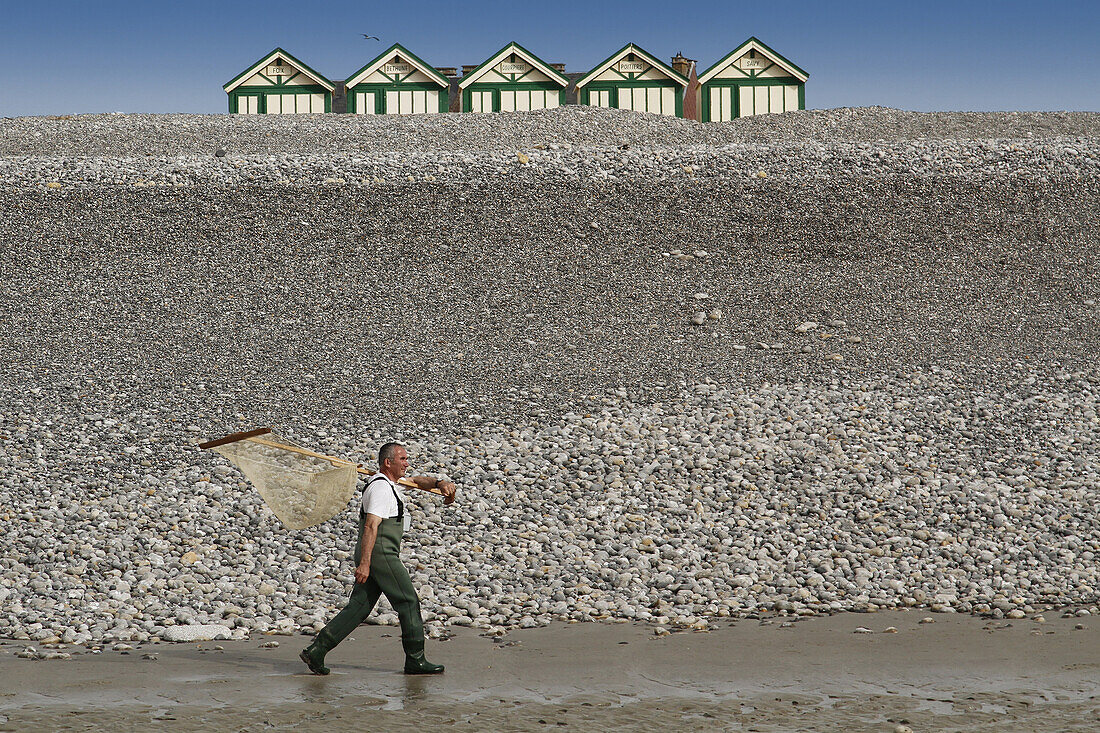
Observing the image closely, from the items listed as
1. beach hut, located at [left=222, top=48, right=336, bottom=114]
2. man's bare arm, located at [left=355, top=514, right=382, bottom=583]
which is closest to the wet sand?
man's bare arm, located at [left=355, top=514, right=382, bottom=583]

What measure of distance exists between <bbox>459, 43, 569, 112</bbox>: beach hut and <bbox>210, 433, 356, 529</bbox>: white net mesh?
29.5 meters

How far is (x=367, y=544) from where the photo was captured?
593 centimetres

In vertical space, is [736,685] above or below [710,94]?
below

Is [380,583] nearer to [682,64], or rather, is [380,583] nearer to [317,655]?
[317,655]

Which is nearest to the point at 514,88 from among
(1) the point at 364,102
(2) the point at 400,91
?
(2) the point at 400,91

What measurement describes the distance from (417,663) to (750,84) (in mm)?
32316

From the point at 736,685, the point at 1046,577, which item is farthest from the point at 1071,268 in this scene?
the point at 736,685

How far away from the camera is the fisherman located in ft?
19.4

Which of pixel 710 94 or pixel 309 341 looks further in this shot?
pixel 710 94

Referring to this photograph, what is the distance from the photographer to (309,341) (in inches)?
563

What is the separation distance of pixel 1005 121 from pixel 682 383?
22171 mm

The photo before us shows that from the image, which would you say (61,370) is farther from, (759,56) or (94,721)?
(759,56)

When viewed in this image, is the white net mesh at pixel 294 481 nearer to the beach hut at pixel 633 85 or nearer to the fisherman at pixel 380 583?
the fisherman at pixel 380 583

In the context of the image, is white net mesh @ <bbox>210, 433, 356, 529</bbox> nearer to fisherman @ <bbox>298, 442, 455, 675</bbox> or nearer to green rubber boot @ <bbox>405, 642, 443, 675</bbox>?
fisherman @ <bbox>298, 442, 455, 675</bbox>
